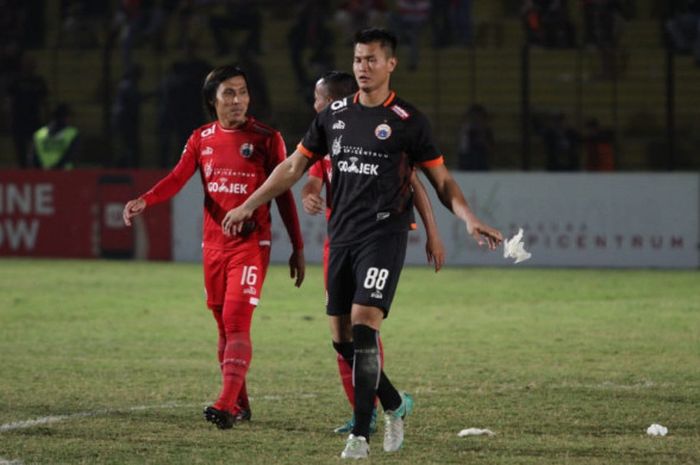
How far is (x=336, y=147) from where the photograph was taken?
7.64 m

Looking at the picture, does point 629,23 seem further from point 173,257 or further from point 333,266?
point 333,266

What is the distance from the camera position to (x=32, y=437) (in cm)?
803

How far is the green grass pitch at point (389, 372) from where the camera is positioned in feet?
25.5

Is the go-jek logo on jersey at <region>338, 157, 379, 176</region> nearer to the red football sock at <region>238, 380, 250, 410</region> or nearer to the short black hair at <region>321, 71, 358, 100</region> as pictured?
the short black hair at <region>321, 71, 358, 100</region>

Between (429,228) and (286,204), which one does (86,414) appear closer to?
(286,204)

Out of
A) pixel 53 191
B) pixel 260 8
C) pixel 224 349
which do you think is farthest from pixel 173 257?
pixel 224 349

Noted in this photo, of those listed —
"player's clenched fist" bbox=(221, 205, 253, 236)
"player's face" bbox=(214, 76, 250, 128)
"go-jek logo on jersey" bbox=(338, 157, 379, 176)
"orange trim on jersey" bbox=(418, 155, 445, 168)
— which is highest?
"player's face" bbox=(214, 76, 250, 128)

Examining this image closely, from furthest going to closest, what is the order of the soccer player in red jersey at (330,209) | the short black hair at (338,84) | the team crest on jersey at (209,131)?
the team crest on jersey at (209,131), the short black hair at (338,84), the soccer player in red jersey at (330,209)

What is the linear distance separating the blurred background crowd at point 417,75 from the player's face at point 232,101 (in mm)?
12682

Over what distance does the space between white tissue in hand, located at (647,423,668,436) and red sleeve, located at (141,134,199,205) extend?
3033 mm

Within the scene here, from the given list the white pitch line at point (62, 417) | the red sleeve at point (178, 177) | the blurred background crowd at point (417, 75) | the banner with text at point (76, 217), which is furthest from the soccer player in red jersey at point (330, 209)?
the banner with text at point (76, 217)

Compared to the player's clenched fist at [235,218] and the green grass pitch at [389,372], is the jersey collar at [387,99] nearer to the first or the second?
the player's clenched fist at [235,218]

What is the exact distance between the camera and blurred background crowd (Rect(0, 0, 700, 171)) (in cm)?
2156

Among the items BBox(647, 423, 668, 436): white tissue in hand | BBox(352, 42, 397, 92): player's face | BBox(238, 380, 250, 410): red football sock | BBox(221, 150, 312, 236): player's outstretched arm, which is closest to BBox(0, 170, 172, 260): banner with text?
→ BBox(238, 380, 250, 410): red football sock
